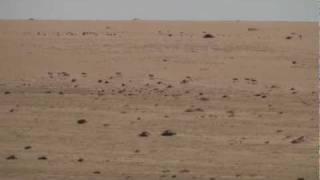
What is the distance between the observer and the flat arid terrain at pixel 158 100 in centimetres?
108

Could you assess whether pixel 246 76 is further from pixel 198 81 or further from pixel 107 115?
pixel 107 115

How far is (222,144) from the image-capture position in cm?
112

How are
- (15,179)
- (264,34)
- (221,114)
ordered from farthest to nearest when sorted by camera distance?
(264,34), (221,114), (15,179)

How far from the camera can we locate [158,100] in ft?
4.05

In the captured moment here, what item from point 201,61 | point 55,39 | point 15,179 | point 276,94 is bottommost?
point 15,179

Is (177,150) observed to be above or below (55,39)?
below

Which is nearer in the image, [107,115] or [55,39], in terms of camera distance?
[107,115]

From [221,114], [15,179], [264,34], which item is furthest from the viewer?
[264,34]

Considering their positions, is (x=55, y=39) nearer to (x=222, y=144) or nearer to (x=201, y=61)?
(x=201, y=61)

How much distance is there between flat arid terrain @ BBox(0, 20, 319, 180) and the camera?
108 cm

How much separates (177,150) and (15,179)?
304 mm

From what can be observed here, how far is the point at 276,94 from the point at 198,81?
0.17 m

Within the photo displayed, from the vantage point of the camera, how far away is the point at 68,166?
108cm
